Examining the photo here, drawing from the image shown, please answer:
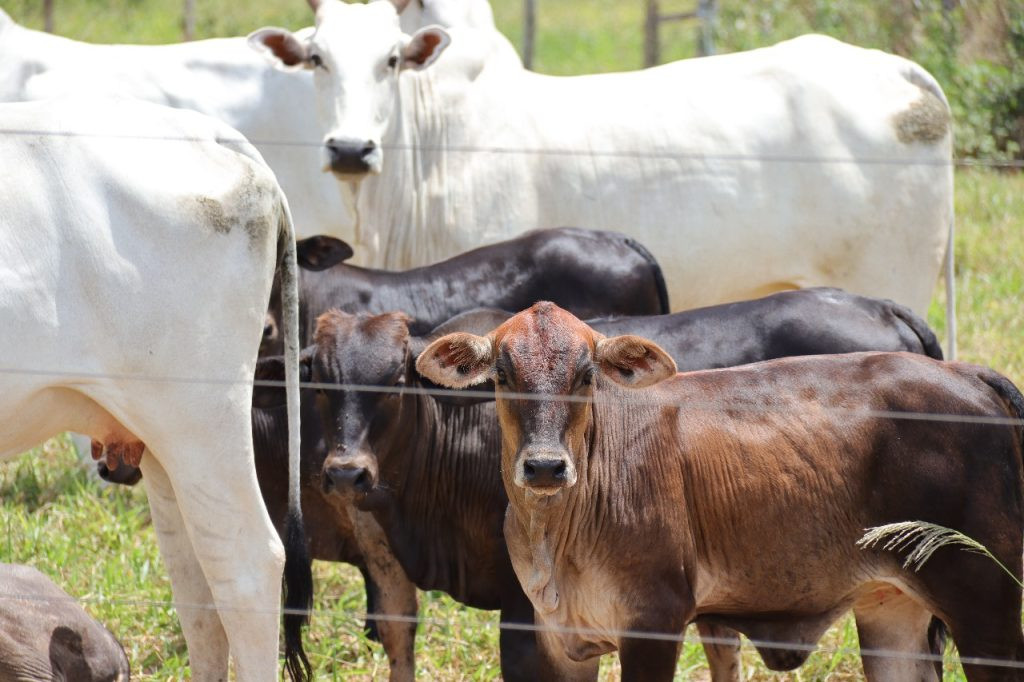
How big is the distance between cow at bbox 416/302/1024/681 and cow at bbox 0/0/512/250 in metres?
3.09

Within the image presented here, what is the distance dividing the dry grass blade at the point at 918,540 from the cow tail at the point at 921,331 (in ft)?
3.66

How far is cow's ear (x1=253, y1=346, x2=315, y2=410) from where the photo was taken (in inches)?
189

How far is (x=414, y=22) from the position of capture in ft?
24.8

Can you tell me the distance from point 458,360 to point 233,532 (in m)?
0.74

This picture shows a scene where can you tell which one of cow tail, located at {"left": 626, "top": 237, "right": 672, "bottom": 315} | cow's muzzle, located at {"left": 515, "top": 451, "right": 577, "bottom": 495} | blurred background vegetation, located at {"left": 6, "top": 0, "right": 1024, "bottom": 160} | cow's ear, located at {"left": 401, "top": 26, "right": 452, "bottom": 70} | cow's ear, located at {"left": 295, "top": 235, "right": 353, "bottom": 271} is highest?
blurred background vegetation, located at {"left": 6, "top": 0, "right": 1024, "bottom": 160}

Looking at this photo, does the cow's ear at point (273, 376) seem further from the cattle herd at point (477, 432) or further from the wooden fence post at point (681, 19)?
the wooden fence post at point (681, 19)

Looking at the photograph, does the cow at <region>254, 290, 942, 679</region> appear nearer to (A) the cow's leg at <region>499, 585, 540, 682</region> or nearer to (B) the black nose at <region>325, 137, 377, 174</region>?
(A) the cow's leg at <region>499, 585, 540, 682</region>

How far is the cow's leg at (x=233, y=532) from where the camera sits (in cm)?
395

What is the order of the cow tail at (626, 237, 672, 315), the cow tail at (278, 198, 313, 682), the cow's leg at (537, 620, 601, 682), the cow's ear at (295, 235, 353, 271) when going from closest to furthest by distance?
the cow's leg at (537, 620, 601, 682) → the cow tail at (278, 198, 313, 682) → the cow's ear at (295, 235, 353, 271) → the cow tail at (626, 237, 672, 315)

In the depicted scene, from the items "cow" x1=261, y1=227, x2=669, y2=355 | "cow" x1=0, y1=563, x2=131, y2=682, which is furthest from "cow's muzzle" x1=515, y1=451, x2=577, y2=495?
"cow" x1=261, y1=227, x2=669, y2=355

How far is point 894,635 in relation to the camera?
174 inches

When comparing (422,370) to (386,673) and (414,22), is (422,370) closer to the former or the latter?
→ (386,673)

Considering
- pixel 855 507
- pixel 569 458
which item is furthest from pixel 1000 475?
pixel 569 458

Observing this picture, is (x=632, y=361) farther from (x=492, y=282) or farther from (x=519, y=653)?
(x=492, y=282)
